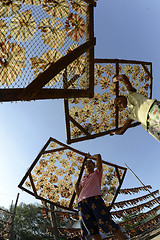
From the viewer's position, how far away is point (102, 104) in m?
3.30

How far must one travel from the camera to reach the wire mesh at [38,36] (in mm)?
1998

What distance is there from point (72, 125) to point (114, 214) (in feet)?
15.1

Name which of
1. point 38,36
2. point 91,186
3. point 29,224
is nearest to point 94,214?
point 91,186

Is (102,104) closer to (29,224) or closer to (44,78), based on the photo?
(44,78)

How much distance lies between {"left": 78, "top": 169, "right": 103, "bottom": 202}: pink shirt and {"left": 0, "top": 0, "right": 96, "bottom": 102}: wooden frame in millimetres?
1221

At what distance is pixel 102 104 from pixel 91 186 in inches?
60.4

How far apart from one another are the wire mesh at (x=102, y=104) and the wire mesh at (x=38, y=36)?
2.05ft

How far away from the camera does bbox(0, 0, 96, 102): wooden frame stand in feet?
5.28

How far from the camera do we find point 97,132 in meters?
3.25

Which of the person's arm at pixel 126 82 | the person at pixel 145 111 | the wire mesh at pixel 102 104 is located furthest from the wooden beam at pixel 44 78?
the wire mesh at pixel 102 104

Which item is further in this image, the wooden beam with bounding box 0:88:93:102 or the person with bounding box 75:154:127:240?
the person with bounding box 75:154:127:240

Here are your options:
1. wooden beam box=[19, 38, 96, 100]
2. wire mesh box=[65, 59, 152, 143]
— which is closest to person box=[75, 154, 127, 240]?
wire mesh box=[65, 59, 152, 143]

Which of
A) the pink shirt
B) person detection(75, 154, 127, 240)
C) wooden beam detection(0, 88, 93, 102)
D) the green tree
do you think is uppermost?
wooden beam detection(0, 88, 93, 102)

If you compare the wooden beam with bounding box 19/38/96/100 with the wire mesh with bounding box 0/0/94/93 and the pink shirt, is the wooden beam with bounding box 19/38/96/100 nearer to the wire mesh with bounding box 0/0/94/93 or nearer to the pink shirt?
the wire mesh with bounding box 0/0/94/93
